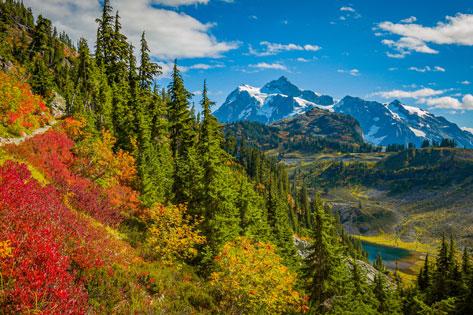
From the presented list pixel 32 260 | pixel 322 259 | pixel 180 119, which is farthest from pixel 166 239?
pixel 180 119

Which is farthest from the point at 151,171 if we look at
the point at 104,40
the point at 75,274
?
the point at 104,40

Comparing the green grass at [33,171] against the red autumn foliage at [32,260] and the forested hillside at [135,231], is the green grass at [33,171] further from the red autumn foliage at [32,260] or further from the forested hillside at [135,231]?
the red autumn foliage at [32,260]

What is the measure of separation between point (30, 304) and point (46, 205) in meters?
6.36

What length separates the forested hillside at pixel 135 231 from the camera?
11836 millimetres

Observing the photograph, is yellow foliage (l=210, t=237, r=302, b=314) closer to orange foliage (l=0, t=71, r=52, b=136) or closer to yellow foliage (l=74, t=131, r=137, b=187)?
yellow foliage (l=74, t=131, r=137, b=187)

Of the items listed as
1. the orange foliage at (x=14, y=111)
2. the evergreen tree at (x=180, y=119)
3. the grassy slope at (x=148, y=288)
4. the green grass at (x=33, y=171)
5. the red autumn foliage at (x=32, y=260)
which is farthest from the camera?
the evergreen tree at (x=180, y=119)

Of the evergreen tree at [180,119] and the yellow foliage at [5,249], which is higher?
the evergreen tree at [180,119]

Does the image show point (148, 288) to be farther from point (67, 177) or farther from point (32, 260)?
point (67, 177)

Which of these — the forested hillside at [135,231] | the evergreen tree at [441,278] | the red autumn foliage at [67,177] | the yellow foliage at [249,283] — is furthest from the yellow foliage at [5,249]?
the evergreen tree at [441,278]

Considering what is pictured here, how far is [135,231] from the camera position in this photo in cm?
2442

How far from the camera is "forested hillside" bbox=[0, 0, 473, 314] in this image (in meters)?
11.8

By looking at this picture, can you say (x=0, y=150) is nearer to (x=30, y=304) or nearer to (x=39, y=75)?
(x=30, y=304)

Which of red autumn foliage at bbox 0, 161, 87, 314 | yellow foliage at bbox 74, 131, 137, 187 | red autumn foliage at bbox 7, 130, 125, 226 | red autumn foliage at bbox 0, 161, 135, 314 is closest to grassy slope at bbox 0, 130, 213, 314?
red autumn foliage at bbox 0, 161, 135, 314

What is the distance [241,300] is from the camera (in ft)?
69.5
